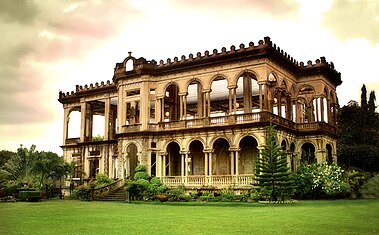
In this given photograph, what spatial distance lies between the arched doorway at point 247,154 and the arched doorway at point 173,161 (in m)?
5.41

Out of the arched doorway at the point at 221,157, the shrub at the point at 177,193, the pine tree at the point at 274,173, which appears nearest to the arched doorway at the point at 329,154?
the arched doorway at the point at 221,157

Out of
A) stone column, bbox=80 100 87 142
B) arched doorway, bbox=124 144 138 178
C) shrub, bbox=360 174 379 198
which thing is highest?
stone column, bbox=80 100 87 142

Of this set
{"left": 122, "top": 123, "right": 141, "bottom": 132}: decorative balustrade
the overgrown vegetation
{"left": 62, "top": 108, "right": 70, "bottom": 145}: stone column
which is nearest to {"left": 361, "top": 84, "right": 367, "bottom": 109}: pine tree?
{"left": 122, "top": 123, "right": 141, "bottom": 132}: decorative balustrade

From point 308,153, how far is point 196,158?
329 inches

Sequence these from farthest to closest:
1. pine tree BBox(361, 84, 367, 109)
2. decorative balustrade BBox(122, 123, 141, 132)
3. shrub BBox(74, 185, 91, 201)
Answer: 1. pine tree BBox(361, 84, 367, 109)
2. decorative balustrade BBox(122, 123, 141, 132)
3. shrub BBox(74, 185, 91, 201)

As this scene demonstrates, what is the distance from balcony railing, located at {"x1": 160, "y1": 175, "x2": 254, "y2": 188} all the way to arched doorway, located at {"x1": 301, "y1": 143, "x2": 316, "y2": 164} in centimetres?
687

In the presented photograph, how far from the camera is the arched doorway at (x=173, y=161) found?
35.9 m

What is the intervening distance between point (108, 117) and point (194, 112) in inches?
304

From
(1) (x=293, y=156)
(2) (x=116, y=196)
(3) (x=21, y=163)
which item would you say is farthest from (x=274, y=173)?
(3) (x=21, y=163)

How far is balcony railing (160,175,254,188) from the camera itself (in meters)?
30.1

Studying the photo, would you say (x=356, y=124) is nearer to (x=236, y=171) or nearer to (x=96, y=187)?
(x=236, y=171)

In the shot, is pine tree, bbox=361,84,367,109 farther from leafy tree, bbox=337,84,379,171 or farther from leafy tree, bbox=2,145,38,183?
leafy tree, bbox=2,145,38,183

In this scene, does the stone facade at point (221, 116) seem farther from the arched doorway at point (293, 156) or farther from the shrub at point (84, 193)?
the shrub at point (84, 193)

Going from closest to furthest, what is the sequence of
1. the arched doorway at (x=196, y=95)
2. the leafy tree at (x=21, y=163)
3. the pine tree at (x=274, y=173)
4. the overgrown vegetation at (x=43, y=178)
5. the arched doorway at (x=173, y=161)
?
the pine tree at (x=274, y=173), the overgrown vegetation at (x=43, y=178), the arched doorway at (x=196, y=95), the arched doorway at (x=173, y=161), the leafy tree at (x=21, y=163)
